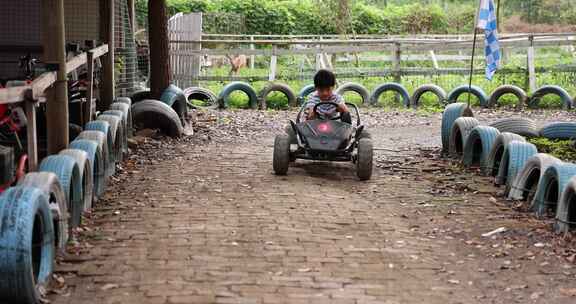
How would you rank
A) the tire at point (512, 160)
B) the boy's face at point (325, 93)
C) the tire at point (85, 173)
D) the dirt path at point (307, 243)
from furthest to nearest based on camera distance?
1. the boy's face at point (325, 93)
2. the tire at point (512, 160)
3. the tire at point (85, 173)
4. the dirt path at point (307, 243)

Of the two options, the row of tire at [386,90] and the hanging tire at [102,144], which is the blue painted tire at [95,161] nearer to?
the hanging tire at [102,144]

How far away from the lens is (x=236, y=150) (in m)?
11.9

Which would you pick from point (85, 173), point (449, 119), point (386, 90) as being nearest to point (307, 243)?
point (85, 173)

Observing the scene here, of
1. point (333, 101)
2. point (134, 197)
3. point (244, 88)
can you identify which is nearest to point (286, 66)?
point (244, 88)

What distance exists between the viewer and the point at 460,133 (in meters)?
11.2

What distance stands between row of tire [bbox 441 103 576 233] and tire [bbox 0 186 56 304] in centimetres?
407

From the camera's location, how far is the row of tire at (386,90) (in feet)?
60.7

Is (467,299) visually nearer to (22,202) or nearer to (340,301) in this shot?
(340,301)

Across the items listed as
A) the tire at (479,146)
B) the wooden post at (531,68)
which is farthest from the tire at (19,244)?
the wooden post at (531,68)

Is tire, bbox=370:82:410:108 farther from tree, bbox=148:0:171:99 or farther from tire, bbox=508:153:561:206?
tire, bbox=508:153:561:206

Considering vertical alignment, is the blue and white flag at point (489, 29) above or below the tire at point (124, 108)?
above

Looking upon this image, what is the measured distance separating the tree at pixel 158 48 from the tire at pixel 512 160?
6790 millimetres

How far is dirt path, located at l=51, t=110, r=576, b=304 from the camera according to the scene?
532 centimetres

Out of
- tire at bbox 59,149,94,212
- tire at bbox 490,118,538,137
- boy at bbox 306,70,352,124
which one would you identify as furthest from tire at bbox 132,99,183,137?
tire at bbox 59,149,94,212
